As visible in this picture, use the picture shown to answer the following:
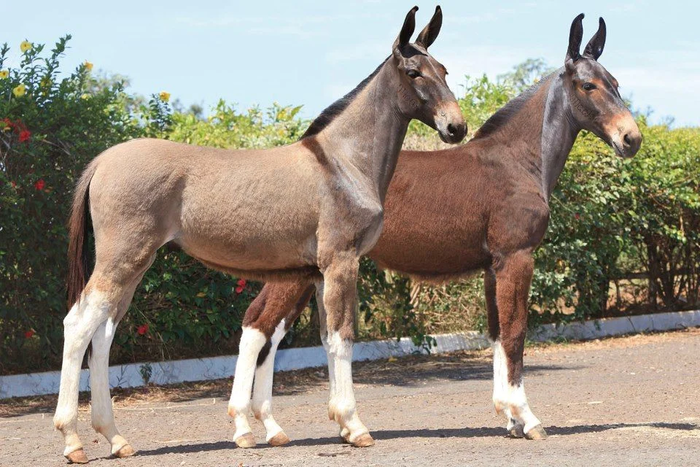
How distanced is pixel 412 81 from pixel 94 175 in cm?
219

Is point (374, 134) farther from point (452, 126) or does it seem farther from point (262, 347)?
point (262, 347)

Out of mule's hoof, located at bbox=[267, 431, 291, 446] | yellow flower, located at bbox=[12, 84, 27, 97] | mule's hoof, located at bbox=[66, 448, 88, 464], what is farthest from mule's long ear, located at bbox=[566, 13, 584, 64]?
yellow flower, located at bbox=[12, 84, 27, 97]

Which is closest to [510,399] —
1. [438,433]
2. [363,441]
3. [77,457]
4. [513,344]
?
[513,344]

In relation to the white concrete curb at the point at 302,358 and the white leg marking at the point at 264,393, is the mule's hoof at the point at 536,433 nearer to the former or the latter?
the white leg marking at the point at 264,393

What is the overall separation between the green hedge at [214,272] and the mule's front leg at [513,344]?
4.16 metres

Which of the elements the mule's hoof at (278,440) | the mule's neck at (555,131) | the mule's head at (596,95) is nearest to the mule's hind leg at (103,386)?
the mule's hoof at (278,440)

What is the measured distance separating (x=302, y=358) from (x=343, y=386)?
526 centimetres

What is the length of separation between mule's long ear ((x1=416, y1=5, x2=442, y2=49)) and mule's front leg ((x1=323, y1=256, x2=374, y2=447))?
1.61 m

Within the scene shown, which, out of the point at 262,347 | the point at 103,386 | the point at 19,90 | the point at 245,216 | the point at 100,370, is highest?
the point at 19,90

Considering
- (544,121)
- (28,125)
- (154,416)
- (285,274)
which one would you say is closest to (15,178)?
(28,125)

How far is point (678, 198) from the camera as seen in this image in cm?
1510

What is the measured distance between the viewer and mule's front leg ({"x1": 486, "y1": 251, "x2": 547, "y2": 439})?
727 centimetres

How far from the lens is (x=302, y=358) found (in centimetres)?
1188

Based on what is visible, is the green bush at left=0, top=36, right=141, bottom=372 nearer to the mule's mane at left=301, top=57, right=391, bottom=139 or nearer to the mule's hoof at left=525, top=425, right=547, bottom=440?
the mule's mane at left=301, top=57, right=391, bottom=139
